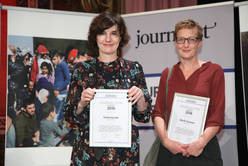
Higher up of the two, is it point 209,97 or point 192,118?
point 209,97

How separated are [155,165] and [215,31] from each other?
5.45 ft

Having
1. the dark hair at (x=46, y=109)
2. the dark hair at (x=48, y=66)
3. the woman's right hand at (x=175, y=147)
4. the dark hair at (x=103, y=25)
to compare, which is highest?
the dark hair at (x=103, y=25)

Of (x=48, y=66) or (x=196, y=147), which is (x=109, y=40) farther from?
(x=48, y=66)

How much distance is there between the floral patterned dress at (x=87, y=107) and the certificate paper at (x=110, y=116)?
0.25 feet

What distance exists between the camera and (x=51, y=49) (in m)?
3.21

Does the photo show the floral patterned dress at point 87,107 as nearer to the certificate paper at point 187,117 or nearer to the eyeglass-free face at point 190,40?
the certificate paper at point 187,117

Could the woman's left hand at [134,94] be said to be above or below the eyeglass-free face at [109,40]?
below

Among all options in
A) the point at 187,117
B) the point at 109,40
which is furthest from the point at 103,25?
the point at 187,117

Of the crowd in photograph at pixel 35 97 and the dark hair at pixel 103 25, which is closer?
the dark hair at pixel 103 25

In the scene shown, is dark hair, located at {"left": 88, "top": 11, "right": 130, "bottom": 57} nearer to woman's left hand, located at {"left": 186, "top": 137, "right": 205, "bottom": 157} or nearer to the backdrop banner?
woman's left hand, located at {"left": 186, "top": 137, "right": 205, "bottom": 157}

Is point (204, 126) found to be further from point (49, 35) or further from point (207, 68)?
point (49, 35)

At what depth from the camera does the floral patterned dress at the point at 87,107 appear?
1.87m

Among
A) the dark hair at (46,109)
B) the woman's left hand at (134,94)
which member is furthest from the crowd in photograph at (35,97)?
the woman's left hand at (134,94)

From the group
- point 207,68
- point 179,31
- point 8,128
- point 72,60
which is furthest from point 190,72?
point 8,128
